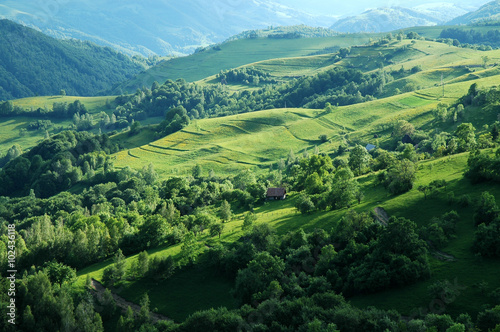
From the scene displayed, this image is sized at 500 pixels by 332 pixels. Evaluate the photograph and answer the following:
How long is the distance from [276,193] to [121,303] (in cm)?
5068

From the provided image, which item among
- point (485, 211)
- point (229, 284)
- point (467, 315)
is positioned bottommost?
point (229, 284)

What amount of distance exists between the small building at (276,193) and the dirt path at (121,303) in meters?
48.3

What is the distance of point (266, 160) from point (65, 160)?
8582cm

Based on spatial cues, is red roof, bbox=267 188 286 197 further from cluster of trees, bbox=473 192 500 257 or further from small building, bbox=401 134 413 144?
small building, bbox=401 134 413 144

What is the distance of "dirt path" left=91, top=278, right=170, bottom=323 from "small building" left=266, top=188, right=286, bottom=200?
48.3m

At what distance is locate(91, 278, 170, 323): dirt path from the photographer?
6481 cm

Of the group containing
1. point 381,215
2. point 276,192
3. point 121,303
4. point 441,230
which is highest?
point 441,230

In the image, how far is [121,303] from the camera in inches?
2707

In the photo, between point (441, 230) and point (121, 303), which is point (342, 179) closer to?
point (441, 230)

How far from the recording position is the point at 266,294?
196ft

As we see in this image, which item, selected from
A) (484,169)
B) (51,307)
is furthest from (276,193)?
(51,307)

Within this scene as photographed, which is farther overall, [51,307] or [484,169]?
[484,169]

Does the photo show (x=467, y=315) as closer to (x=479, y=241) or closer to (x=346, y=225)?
(x=479, y=241)

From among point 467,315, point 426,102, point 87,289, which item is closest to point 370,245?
point 467,315
